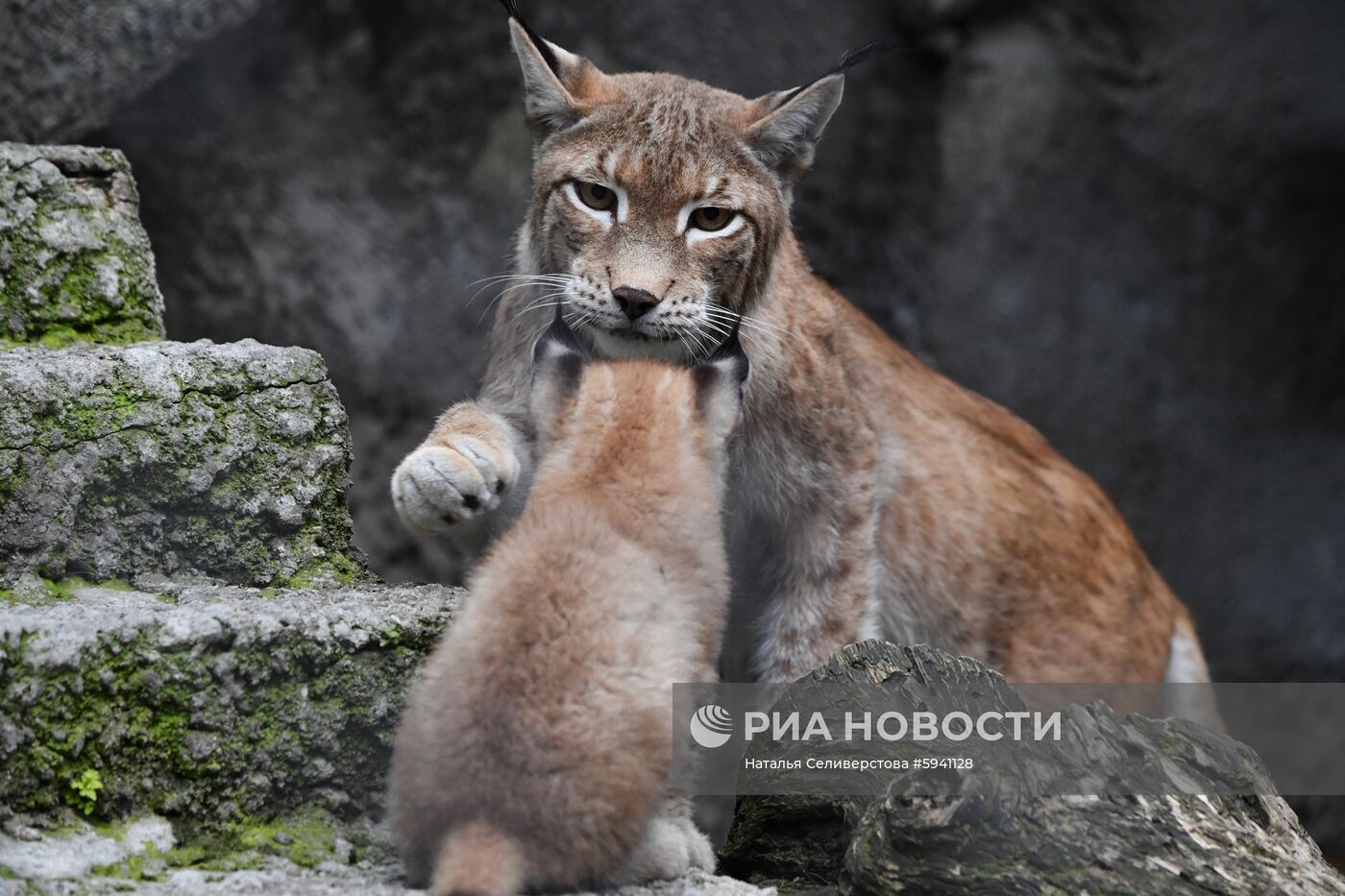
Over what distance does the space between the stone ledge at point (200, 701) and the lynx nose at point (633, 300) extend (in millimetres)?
1007

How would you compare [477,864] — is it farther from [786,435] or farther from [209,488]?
[786,435]

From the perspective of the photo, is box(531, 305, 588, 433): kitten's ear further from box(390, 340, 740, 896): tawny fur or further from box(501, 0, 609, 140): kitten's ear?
box(501, 0, 609, 140): kitten's ear

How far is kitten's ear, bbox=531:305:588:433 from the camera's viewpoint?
3.43m

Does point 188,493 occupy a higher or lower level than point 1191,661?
lower

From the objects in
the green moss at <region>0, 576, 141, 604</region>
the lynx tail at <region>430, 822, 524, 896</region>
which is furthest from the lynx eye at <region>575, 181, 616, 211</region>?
the lynx tail at <region>430, 822, 524, 896</region>

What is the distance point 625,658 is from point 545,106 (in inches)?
82.5

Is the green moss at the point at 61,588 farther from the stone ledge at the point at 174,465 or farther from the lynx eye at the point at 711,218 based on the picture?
the lynx eye at the point at 711,218

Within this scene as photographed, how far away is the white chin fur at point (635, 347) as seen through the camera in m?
3.88

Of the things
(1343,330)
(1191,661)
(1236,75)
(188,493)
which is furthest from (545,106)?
(1343,330)

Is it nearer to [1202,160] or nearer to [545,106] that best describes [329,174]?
[545,106]

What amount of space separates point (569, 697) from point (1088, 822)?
40.8 inches

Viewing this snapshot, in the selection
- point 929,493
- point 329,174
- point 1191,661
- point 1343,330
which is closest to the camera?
point 929,493

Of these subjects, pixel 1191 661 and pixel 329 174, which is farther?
pixel 329 174

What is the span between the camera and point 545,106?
427 cm
